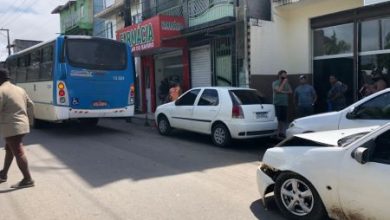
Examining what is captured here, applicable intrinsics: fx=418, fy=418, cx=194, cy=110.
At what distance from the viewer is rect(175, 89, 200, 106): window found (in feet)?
37.2

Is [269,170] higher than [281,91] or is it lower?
lower

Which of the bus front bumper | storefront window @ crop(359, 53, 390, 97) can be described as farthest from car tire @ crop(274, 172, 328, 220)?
the bus front bumper

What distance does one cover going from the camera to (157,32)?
1662 centimetres

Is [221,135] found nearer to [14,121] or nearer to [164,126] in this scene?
[164,126]

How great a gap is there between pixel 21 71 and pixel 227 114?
366 inches

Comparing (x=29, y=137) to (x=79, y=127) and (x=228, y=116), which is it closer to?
(x=79, y=127)

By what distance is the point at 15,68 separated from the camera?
16.5 m

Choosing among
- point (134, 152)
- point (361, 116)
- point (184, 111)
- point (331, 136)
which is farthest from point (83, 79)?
Answer: point (331, 136)

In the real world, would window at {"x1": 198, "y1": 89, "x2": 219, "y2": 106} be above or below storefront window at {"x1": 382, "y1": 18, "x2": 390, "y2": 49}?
below

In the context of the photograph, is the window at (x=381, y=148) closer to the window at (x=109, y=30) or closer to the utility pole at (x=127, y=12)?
the utility pole at (x=127, y=12)

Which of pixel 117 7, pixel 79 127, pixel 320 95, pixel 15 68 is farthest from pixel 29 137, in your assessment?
pixel 117 7

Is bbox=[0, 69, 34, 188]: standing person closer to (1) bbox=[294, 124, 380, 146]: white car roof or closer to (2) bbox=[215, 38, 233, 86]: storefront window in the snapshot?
(1) bbox=[294, 124, 380, 146]: white car roof

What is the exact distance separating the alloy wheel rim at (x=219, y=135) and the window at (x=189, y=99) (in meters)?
1.33

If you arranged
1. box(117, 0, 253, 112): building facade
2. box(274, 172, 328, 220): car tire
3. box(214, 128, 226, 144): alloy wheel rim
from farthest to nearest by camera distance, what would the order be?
box(117, 0, 253, 112): building facade, box(214, 128, 226, 144): alloy wheel rim, box(274, 172, 328, 220): car tire
